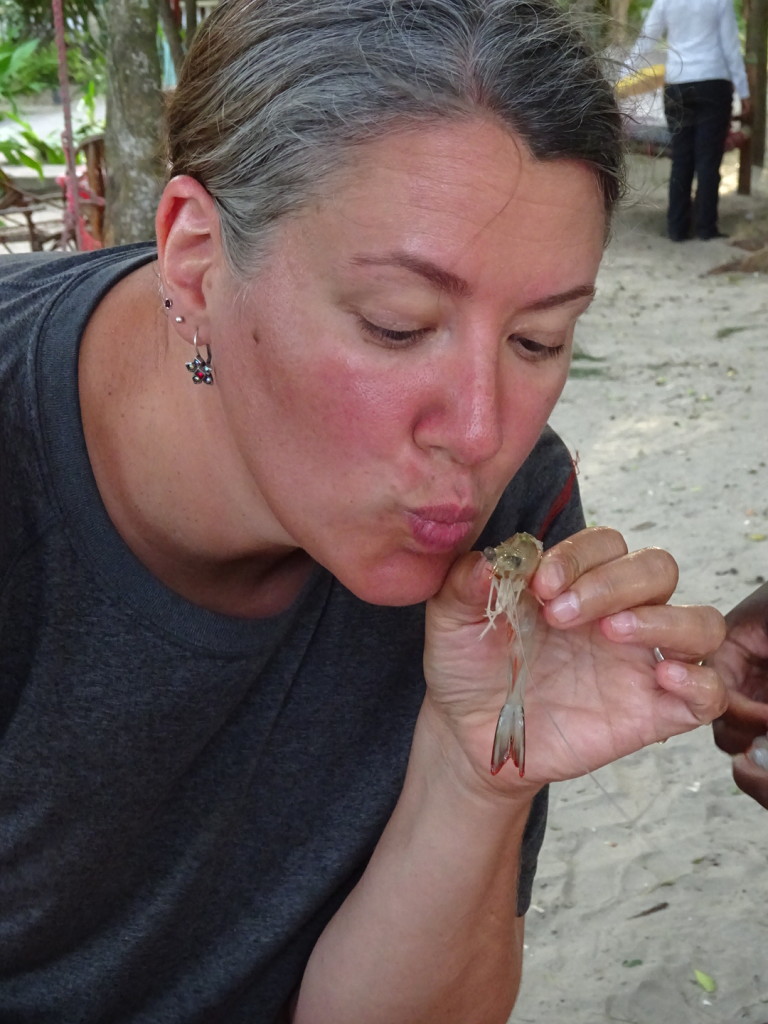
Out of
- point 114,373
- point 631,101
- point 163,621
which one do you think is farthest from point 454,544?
point 631,101

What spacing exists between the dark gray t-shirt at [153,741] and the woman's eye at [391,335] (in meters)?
0.45

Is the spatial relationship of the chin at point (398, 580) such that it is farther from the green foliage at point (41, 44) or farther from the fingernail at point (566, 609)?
the green foliage at point (41, 44)

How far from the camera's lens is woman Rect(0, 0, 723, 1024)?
1.39m

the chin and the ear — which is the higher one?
the ear

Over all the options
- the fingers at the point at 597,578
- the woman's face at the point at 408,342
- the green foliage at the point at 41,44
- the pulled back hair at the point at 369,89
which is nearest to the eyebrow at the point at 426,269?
the woman's face at the point at 408,342

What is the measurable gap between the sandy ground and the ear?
57 cm

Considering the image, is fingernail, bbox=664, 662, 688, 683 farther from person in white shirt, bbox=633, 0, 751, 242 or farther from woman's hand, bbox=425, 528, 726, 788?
person in white shirt, bbox=633, 0, 751, 242

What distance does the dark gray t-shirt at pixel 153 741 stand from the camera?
1621 millimetres

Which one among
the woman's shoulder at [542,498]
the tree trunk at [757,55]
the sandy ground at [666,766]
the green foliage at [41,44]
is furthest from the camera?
the tree trunk at [757,55]

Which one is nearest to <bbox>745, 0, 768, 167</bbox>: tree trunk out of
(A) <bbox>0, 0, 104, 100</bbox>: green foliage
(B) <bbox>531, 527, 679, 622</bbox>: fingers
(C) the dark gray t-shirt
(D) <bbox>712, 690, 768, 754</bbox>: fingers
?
(A) <bbox>0, 0, 104, 100</bbox>: green foliage

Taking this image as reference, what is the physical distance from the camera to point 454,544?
1.56 meters

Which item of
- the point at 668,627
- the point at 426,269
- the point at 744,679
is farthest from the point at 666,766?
the point at 426,269

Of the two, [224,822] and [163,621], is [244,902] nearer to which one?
[224,822]

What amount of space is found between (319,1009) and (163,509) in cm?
84
